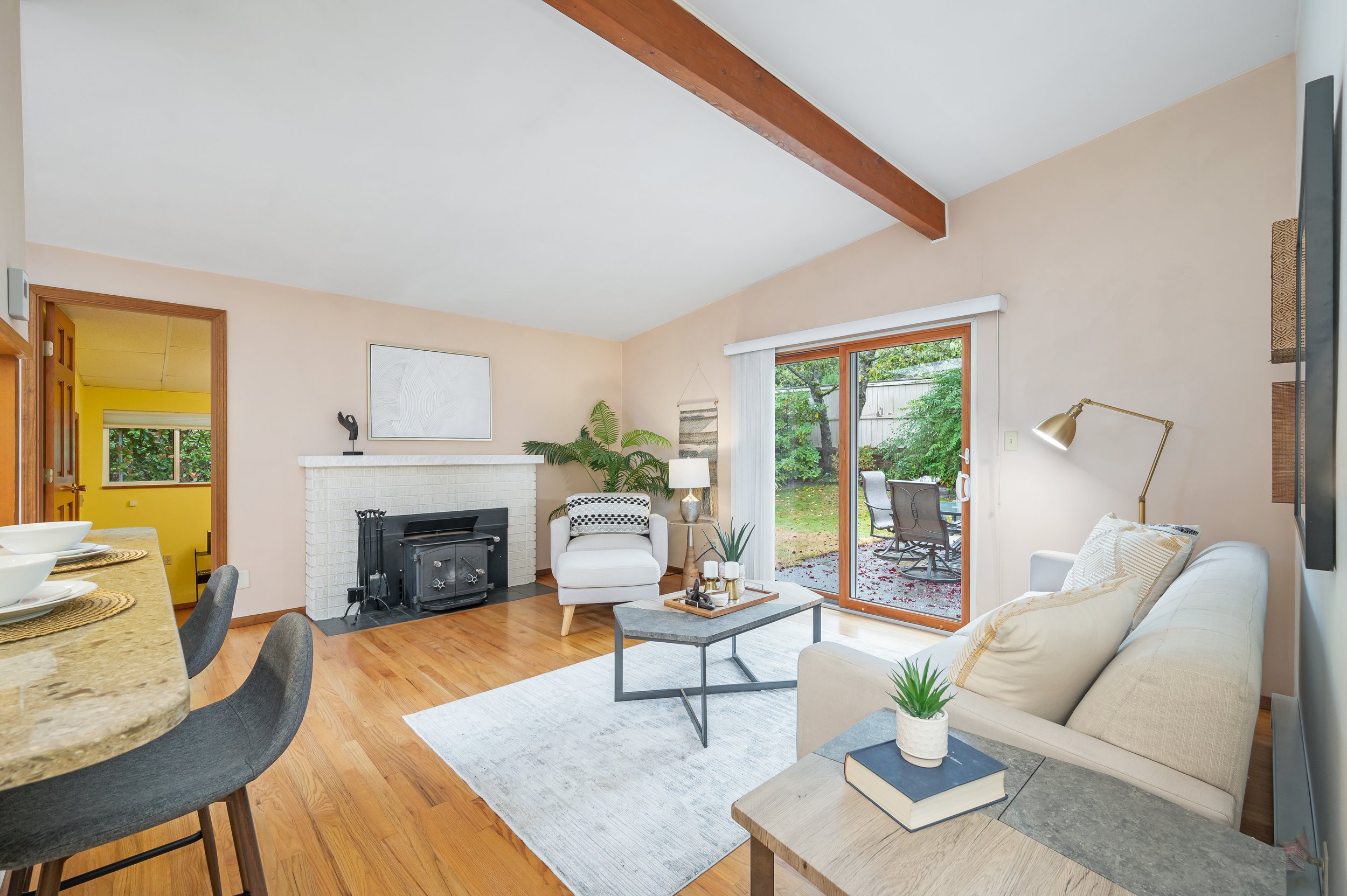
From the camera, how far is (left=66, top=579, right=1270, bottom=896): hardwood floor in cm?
162

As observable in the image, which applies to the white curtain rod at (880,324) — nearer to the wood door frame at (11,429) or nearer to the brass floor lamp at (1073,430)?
the brass floor lamp at (1073,430)

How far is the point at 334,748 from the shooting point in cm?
235

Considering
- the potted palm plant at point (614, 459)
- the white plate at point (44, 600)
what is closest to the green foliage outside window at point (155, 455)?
the potted palm plant at point (614, 459)

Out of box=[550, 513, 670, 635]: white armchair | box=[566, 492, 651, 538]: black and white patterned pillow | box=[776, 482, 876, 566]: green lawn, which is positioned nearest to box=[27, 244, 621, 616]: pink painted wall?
box=[566, 492, 651, 538]: black and white patterned pillow

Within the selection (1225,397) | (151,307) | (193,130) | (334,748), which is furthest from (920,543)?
(151,307)

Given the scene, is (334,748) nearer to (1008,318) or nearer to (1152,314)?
(1008,318)

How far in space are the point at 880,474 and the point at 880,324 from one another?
1.03 meters

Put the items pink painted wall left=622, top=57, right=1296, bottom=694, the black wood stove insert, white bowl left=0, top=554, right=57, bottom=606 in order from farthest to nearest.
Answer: the black wood stove insert → pink painted wall left=622, top=57, right=1296, bottom=694 → white bowl left=0, top=554, right=57, bottom=606

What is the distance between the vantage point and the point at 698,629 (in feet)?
8.33

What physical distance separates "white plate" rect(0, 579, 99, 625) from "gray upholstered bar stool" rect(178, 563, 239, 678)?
64cm

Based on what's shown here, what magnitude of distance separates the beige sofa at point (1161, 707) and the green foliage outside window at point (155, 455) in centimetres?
665

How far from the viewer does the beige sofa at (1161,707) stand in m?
1.01

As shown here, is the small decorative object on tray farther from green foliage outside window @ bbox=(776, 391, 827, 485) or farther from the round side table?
green foliage outside window @ bbox=(776, 391, 827, 485)

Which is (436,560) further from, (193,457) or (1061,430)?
(1061,430)
